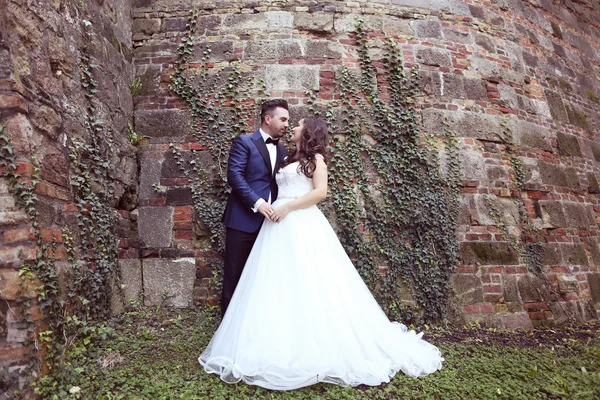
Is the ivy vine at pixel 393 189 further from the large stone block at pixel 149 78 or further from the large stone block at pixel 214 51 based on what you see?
the large stone block at pixel 149 78

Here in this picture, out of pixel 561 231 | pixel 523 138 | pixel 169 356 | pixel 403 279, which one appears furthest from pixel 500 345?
pixel 169 356

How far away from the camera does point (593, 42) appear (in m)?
6.71

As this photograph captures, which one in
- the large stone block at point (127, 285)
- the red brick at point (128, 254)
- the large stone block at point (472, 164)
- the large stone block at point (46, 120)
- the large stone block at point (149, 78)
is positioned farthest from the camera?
the large stone block at point (472, 164)

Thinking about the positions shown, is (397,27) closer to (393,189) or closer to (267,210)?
(393,189)

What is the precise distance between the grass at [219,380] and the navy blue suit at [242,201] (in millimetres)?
597

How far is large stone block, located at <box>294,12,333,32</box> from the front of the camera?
4660mm

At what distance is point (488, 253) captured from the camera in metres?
4.51

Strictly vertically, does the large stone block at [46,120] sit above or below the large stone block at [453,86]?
below

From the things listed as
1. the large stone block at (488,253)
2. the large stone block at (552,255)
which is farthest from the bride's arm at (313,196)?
the large stone block at (552,255)

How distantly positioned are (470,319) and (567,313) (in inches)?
52.5

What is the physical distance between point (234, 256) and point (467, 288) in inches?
95.8

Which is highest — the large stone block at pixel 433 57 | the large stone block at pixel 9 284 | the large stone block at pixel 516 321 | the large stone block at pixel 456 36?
the large stone block at pixel 456 36

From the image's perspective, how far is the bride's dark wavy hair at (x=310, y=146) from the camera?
3441 millimetres

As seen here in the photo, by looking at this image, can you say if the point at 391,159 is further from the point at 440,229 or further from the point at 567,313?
the point at 567,313
